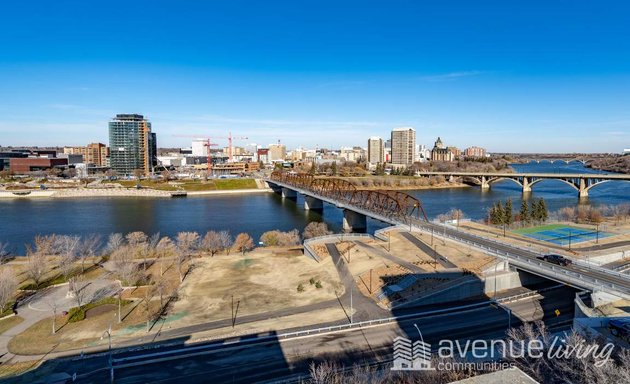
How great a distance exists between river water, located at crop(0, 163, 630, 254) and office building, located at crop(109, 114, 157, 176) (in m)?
36.4

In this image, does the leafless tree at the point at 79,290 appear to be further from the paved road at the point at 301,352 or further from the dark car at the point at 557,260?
the dark car at the point at 557,260

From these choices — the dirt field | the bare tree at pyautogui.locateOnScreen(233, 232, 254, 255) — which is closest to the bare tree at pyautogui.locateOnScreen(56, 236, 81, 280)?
the dirt field

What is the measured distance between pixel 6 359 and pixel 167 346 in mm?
6078

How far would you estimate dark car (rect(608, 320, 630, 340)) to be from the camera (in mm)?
13539

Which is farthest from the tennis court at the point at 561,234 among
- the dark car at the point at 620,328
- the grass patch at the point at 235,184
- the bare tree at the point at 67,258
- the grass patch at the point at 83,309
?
the grass patch at the point at 235,184

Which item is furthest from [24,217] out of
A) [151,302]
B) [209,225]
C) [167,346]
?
[167,346]

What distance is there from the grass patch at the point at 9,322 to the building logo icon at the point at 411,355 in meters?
17.4

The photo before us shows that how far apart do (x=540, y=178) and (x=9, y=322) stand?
91436 mm

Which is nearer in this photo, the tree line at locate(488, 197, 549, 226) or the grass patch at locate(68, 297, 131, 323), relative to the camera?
the grass patch at locate(68, 297, 131, 323)

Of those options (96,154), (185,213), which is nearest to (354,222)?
(185,213)

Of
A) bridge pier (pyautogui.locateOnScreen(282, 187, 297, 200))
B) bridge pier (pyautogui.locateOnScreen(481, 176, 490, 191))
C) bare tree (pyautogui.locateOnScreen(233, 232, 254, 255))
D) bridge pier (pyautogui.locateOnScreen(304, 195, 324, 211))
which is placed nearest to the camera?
bare tree (pyautogui.locateOnScreen(233, 232, 254, 255))

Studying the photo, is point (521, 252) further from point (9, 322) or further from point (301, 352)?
point (9, 322)

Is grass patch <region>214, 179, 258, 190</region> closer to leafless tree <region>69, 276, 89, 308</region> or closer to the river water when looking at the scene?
the river water

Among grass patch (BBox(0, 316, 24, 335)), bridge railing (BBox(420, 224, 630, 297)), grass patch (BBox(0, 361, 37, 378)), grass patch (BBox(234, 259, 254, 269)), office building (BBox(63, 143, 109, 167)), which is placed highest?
office building (BBox(63, 143, 109, 167))
